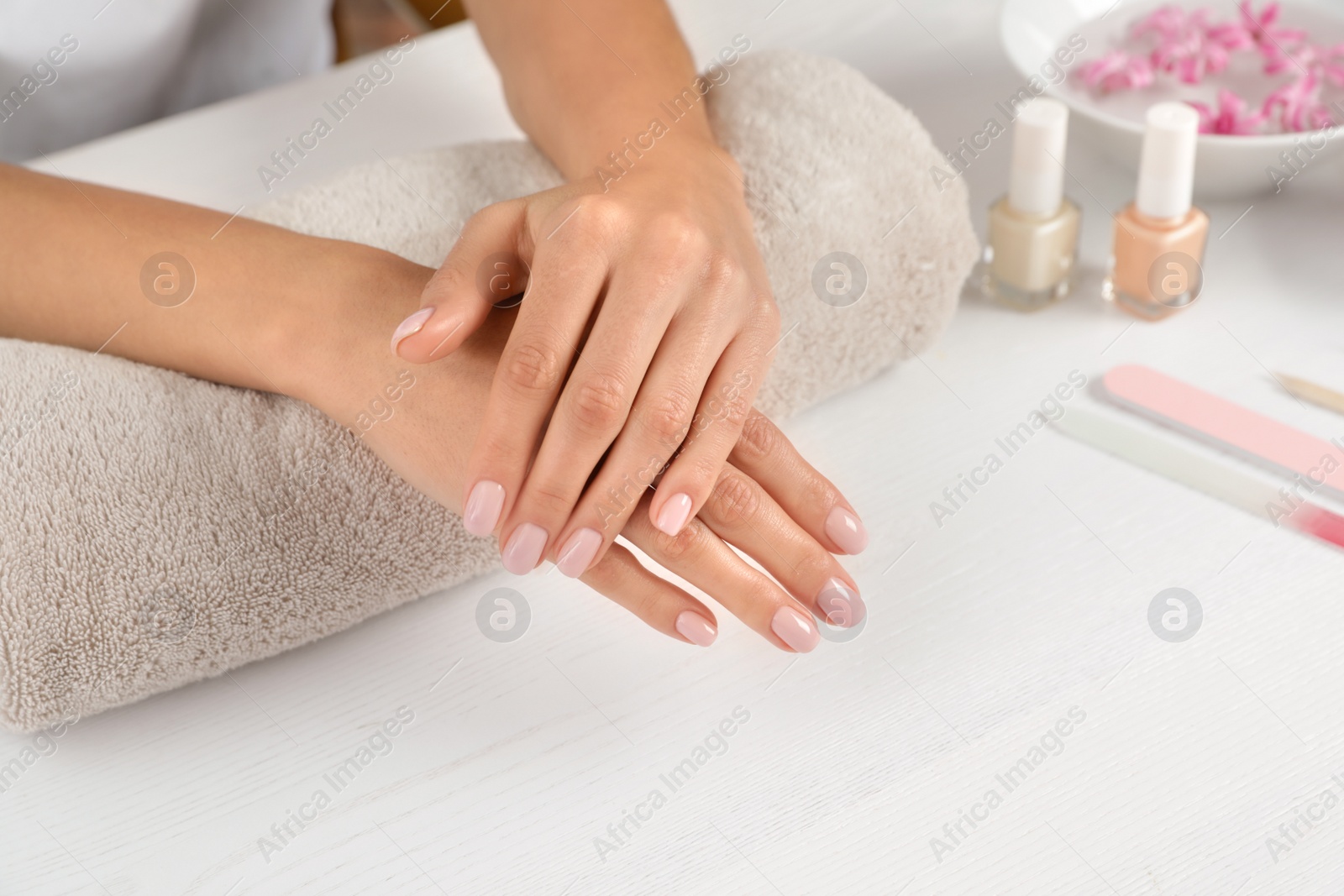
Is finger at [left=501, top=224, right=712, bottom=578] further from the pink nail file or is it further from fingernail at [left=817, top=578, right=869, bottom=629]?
the pink nail file

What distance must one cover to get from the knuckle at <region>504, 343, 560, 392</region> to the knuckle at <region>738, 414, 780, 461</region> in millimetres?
108

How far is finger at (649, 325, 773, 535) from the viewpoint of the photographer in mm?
523

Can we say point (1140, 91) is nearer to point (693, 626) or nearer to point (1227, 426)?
point (1227, 426)

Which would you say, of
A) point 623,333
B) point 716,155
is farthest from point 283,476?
point 716,155

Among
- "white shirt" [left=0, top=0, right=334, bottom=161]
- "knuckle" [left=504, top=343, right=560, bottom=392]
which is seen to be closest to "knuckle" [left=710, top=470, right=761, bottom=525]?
"knuckle" [left=504, top=343, right=560, bottom=392]

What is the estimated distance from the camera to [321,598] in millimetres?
530

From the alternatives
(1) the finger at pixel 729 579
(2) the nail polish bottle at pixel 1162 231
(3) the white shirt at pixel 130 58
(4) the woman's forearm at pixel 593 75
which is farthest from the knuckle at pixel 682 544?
(3) the white shirt at pixel 130 58

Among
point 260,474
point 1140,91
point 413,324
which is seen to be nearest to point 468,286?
point 413,324

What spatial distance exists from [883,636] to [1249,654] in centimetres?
17

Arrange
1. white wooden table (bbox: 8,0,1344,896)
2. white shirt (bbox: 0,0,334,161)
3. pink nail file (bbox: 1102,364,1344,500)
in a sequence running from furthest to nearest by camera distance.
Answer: white shirt (bbox: 0,0,334,161) < pink nail file (bbox: 1102,364,1344,500) < white wooden table (bbox: 8,0,1344,896)

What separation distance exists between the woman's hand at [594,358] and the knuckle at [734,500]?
0.01 meters

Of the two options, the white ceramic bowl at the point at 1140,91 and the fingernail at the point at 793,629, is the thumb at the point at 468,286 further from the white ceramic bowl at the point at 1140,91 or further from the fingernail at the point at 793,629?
the white ceramic bowl at the point at 1140,91

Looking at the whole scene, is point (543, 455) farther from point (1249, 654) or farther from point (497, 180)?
point (1249, 654)

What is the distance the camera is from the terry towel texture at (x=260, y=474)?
50cm
